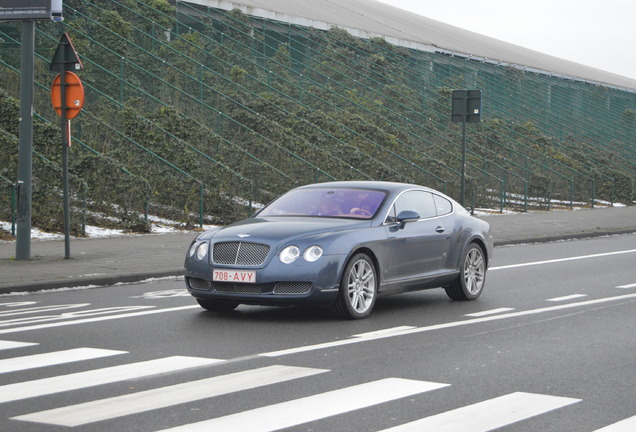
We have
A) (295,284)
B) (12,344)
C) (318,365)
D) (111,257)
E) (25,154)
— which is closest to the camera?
(318,365)

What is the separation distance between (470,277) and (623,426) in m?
6.64

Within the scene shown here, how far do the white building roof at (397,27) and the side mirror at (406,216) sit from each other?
1307 inches

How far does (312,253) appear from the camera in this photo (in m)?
10.4

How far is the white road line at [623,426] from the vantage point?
6055 mm

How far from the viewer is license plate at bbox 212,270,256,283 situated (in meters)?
10.4

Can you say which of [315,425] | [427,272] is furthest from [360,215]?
[315,425]

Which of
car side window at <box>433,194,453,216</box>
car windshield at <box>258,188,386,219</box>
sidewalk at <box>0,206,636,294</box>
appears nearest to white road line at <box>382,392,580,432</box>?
car windshield at <box>258,188,386,219</box>

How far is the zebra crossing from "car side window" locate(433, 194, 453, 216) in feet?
16.6

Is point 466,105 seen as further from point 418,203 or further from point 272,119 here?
point 418,203

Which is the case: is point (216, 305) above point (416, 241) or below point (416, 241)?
below

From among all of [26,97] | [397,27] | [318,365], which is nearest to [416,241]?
[318,365]

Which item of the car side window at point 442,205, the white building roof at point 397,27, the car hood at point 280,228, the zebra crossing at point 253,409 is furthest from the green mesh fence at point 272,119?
the zebra crossing at point 253,409

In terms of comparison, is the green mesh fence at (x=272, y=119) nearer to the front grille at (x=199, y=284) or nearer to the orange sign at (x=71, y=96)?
the orange sign at (x=71, y=96)

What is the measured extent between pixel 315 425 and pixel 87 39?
97.6 feet
